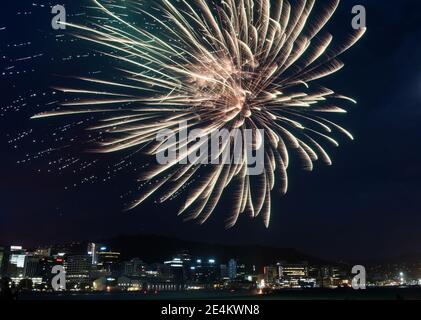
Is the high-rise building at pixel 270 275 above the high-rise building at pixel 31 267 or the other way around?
the other way around

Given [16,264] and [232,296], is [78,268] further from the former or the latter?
[232,296]

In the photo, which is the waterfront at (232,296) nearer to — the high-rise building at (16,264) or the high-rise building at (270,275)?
the high-rise building at (16,264)

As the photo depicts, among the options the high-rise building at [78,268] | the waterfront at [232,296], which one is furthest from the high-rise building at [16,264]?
the waterfront at [232,296]

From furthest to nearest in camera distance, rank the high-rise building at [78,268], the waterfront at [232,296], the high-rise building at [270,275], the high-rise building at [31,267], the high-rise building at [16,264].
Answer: the high-rise building at [270,275], the high-rise building at [78,268], the high-rise building at [31,267], the high-rise building at [16,264], the waterfront at [232,296]

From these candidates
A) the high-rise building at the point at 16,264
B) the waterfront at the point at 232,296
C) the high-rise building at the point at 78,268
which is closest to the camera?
the waterfront at the point at 232,296

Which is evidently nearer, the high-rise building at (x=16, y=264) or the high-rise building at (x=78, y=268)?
the high-rise building at (x=16, y=264)

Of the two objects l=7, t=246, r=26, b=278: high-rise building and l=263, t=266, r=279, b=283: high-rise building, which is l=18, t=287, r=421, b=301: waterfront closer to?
l=7, t=246, r=26, b=278: high-rise building

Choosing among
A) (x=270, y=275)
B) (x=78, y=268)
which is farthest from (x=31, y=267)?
(x=270, y=275)

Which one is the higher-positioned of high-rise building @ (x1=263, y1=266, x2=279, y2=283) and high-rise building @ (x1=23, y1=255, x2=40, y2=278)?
high-rise building @ (x1=23, y1=255, x2=40, y2=278)

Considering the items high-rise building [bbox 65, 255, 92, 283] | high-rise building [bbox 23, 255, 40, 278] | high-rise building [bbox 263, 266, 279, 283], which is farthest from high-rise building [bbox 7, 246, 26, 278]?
high-rise building [bbox 263, 266, 279, 283]
